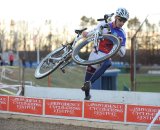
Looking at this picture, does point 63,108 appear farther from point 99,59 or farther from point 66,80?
point 66,80

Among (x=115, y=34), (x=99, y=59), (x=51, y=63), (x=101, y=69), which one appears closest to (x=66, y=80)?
(x=51, y=63)

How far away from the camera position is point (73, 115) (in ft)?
35.7

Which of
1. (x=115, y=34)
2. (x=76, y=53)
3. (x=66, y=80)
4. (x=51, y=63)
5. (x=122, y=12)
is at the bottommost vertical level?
(x=66, y=80)

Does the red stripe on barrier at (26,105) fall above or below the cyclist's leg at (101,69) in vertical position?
below

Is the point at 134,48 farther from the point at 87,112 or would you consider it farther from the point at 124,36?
the point at 124,36

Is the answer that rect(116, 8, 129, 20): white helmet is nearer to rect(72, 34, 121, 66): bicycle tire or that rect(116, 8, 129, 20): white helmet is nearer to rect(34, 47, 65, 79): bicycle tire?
rect(72, 34, 121, 66): bicycle tire

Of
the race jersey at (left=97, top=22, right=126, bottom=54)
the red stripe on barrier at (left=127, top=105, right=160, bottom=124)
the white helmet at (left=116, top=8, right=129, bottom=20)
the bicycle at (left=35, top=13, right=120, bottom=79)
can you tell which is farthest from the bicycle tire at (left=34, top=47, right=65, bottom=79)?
the red stripe on barrier at (left=127, top=105, right=160, bottom=124)

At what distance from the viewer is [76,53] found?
8.86 meters

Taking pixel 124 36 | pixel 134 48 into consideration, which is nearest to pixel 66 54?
pixel 124 36

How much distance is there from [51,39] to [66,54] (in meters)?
71.8

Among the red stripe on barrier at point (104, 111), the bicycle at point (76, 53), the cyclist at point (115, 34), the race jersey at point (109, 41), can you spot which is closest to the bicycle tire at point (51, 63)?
the bicycle at point (76, 53)

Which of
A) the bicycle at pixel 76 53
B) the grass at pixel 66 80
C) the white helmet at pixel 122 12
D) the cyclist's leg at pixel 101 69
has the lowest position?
the grass at pixel 66 80

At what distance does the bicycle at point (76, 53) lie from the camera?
836cm

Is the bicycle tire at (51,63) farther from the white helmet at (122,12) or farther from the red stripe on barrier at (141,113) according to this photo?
the red stripe on barrier at (141,113)
